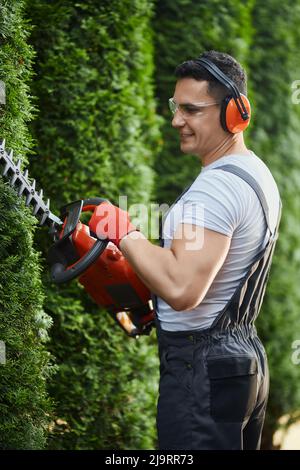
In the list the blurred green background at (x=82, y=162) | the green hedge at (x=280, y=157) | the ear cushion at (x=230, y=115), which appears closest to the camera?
the ear cushion at (x=230, y=115)

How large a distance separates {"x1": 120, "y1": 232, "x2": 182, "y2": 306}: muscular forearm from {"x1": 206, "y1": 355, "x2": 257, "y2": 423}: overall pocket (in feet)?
0.99

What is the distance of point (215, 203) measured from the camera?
2.65 meters

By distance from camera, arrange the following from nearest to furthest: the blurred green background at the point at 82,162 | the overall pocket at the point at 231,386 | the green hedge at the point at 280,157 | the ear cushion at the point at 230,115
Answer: the overall pocket at the point at 231,386 < the ear cushion at the point at 230,115 < the blurred green background at the point at 82,162 < the green hedge at the point at 280,157

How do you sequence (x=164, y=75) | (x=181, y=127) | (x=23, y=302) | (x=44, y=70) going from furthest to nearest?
(x=164, y=75), (x=44, y=70), (x=23, y=302), (x=181, y=127)

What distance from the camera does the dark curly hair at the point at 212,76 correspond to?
9.38ft

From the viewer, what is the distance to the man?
2.62 metres

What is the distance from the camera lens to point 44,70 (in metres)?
3.82

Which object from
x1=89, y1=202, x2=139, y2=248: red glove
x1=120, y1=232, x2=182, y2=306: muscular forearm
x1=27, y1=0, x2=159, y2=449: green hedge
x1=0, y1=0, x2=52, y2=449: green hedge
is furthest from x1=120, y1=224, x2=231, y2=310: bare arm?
x1=27, y1=0, x2=159, y2=449: green hedge

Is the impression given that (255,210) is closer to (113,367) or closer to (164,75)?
(113,367)

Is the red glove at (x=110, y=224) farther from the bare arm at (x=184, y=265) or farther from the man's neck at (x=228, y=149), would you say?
the man's neck at (x=228, y=149)

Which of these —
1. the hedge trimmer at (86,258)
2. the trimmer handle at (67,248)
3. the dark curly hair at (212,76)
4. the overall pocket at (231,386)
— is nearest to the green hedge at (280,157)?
the hedge trimmer at (86,258)

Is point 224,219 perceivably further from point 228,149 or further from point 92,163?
point 92,163
